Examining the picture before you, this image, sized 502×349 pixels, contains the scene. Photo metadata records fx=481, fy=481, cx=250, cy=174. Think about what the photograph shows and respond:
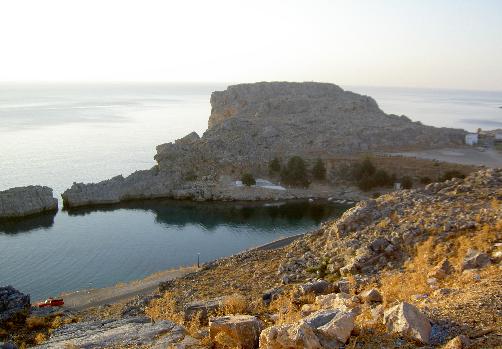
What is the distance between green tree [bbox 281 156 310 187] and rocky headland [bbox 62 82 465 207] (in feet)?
4.49

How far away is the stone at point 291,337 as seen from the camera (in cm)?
Result: 723

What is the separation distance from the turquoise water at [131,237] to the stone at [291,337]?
989 inches

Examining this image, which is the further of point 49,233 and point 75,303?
point 49,233

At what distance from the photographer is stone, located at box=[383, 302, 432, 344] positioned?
291 inches

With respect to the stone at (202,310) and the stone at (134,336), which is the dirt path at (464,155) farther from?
the stone at (134,336)

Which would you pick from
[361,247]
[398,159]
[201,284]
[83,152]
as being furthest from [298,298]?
[83,152]

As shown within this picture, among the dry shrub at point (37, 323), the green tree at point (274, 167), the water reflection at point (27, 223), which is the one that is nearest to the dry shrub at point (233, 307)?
the dry shrub at point (37, 323)

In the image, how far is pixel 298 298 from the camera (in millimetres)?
13055

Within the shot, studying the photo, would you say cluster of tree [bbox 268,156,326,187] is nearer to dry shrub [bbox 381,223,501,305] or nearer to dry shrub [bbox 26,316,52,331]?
dry shrub [bbox 26,316,52,331]

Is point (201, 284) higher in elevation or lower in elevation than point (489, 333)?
lower

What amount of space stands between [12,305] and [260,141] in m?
48.9

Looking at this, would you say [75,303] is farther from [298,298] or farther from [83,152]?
[83,152]

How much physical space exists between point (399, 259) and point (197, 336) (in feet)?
28.9

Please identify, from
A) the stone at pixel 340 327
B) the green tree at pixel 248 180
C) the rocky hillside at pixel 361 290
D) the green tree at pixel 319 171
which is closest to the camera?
the stone at pixel 340 327
